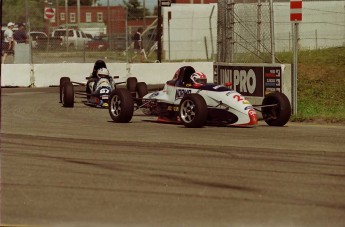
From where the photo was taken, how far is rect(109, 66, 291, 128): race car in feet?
52.6

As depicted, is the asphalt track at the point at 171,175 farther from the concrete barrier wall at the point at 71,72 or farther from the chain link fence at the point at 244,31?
the concrete barrier wall at the point at 71,72

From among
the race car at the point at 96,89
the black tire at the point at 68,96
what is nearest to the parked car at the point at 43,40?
the race car at the point at 96,89

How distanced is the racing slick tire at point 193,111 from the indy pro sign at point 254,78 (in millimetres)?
2979

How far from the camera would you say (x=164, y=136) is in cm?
1473

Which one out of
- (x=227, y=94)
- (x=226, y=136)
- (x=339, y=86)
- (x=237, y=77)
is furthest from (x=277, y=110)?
(x=339, y=86)

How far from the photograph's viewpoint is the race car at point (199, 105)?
1603 centimetres

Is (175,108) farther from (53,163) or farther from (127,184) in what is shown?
(127,184)

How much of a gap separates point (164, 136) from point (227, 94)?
2.00 meters

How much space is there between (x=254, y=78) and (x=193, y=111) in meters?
3.73

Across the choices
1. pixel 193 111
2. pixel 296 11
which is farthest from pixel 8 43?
pixel 193 111

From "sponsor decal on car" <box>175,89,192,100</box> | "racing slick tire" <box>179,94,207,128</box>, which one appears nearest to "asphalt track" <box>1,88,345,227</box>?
"racing slick tire" <box>179,94,207,128</box>

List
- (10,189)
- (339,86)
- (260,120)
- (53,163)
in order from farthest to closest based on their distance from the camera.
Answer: (339,86)
(260,120)
(53,163)
(10,189)

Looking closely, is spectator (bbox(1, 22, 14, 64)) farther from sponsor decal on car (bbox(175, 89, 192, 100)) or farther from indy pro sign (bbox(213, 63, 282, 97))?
sponsor decal on car (bbox(175, 89, 192, 100))

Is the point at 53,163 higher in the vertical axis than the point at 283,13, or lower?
lower
